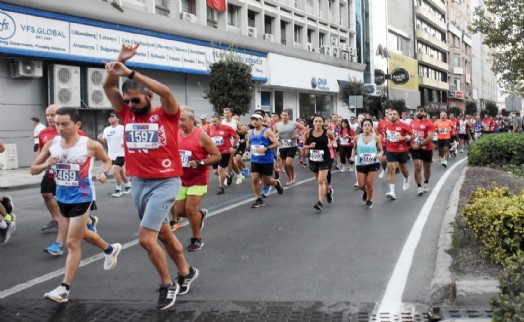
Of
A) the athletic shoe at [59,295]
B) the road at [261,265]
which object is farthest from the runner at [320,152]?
the athletic shoe at [59,295]

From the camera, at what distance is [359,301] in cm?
520

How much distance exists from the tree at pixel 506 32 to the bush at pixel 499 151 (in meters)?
6.61

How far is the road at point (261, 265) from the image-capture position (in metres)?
5.16

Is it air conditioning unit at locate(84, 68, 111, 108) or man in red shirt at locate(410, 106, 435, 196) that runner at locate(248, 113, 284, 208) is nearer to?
man in red shirt at locate(410, 106, 435, 196)

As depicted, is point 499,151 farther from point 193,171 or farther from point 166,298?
point 166,298

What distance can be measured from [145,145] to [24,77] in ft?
56.2

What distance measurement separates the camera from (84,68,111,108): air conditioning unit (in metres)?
22.5

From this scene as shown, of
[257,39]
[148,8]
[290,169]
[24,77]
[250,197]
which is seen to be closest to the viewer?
[250,197]

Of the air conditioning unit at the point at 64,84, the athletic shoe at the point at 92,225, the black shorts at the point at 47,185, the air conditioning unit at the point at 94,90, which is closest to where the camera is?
the athletic shoe at the point at 92,225

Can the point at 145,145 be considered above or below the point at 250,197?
above

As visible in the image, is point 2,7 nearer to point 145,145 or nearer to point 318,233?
point 318,233

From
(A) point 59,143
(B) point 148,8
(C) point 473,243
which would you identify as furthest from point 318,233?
(B) point 148,8

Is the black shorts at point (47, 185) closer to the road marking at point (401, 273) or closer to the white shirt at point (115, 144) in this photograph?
the white shirt at point (115, 144)

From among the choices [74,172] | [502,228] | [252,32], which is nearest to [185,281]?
[74,172]
